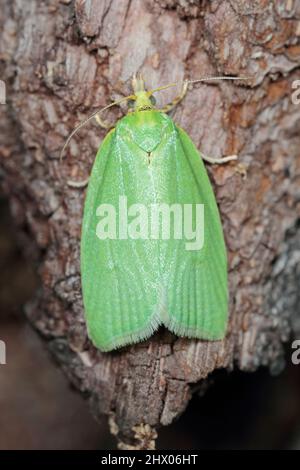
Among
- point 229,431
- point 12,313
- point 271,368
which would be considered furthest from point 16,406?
point 271,368

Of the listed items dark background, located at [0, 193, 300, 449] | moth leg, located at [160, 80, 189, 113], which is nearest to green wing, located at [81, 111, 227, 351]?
moth leg, located at [160, 80, 189, 113]

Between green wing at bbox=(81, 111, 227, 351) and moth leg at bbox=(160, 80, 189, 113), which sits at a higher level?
moth leg at bbox=(160, 80, 189, 113)

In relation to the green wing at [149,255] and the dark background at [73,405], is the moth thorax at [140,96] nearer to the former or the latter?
the green wing at [149,255]

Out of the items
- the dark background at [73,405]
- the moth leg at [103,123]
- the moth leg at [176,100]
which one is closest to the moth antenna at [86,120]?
the moth leg at [103,123]

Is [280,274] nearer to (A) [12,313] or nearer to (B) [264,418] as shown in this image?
(B) [264,418]

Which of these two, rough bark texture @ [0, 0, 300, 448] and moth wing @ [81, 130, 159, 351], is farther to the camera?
rough bark texture @ [0, 0, 300, 448]

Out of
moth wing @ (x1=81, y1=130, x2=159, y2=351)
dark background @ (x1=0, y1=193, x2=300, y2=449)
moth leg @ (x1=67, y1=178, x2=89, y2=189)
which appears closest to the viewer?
moth wing @ (x1=81, y1=130, x2=159, y2=351)

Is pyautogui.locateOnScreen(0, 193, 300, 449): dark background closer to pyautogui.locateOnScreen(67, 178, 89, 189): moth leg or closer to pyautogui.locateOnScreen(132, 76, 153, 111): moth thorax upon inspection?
pyautogui.locateOnScreen(67, 178, 89, 189): moth leg
